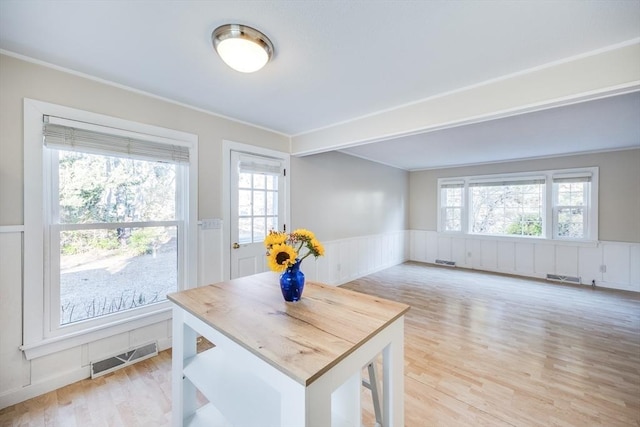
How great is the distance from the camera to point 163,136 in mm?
2436

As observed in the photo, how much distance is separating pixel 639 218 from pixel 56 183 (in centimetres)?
743

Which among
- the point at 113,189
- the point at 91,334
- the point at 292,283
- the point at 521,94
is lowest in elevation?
the point at 91,334

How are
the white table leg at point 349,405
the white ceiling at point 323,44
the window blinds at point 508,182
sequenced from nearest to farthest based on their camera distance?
the white table leg at point 349,405 < the white ceiling at point 323,44 < the window blinds at point 508,182

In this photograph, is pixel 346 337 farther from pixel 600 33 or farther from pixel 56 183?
pixel 56 183

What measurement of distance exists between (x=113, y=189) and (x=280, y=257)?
75.2 inches

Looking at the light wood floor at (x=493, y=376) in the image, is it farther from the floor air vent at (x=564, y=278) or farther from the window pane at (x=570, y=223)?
the window pane at (x=570, y=223)

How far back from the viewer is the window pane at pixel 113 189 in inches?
79.0

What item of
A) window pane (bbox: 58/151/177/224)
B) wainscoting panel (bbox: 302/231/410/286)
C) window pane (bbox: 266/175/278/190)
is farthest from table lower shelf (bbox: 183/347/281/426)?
wainscoting panel (bbox: 302/231/410/286)

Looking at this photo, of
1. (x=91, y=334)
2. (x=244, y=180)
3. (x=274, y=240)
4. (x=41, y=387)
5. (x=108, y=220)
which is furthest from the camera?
(x=244, y=180)

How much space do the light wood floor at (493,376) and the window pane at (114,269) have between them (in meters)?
0.56

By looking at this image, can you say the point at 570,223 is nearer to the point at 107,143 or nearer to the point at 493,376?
the point at 493,376

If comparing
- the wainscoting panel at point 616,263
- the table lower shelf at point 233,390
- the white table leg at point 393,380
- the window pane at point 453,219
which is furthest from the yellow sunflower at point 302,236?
the wainscoting panel at point 616,263

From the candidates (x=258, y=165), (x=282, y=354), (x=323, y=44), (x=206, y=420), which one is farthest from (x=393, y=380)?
(x=258, y=165)

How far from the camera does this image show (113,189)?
2215mm
